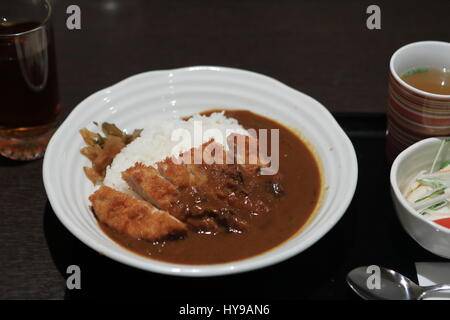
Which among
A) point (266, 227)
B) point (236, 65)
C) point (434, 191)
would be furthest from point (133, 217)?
point (236, 65)

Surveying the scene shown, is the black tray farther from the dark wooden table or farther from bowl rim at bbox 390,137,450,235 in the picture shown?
bowl rim at bbox 390,137,450,235

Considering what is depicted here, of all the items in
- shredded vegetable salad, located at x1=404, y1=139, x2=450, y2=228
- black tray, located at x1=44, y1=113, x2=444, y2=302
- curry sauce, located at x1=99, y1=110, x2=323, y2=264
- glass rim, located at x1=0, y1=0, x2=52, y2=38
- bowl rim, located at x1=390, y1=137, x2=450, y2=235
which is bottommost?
black tray, located at x1=44, y1=113, x2=444, y2=302

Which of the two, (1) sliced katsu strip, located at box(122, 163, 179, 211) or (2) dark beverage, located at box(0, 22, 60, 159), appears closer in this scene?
(1) sliced katsu strip, located at box(122, 163, 179, 211)

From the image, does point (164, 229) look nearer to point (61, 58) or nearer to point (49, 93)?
point (49, 93)

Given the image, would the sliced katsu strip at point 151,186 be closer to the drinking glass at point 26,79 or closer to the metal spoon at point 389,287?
Result: the drinking glass at point 26,79

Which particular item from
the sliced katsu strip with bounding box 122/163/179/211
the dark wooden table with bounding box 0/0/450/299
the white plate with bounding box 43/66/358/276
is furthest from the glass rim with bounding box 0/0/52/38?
the sliced katsu strip with bounding box 122/163/179/211

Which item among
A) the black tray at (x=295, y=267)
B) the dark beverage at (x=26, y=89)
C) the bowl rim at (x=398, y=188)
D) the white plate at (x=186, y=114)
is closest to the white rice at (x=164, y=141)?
the white plate at (x=186, y=114)

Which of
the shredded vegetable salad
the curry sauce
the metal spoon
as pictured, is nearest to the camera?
the metal spoon

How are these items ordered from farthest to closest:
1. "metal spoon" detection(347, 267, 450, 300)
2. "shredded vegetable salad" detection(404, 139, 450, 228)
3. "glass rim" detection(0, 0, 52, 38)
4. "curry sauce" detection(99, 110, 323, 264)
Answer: "glass rim" detection(0, 0, 52, 38), "shredded vegetable salad" detection(404, 139, 450, 228), "curry sauce" detection(99, 110, 323, 264), "metal spoon" detection(347, 267, 450, 300)
